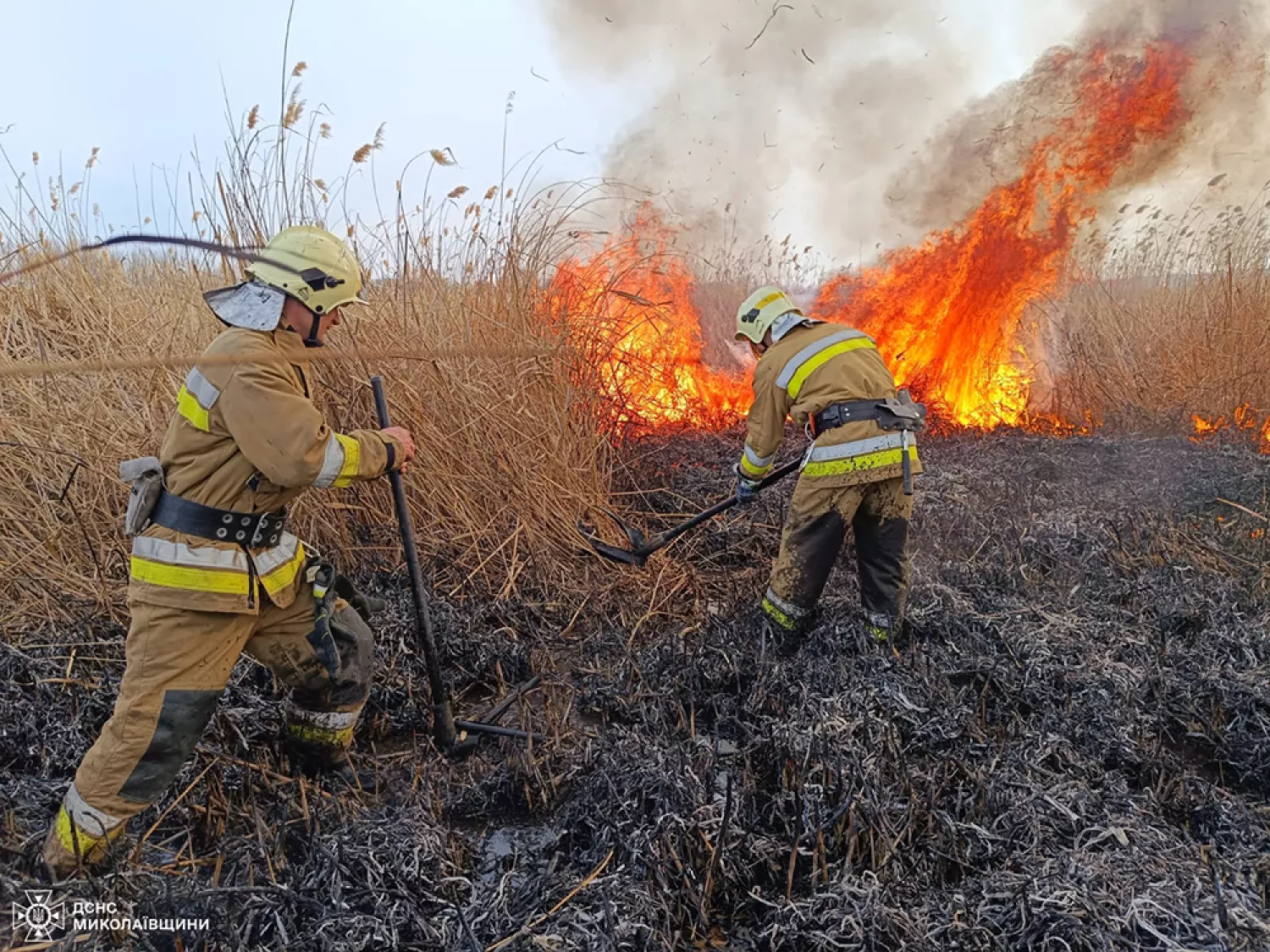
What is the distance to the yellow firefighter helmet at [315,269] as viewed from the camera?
276 cm

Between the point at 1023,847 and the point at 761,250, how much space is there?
28.2 feet

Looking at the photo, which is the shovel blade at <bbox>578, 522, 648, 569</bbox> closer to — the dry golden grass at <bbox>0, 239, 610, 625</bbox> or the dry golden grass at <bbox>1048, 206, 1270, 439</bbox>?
the dry golden grass at <bbox>0, 239, 610, 625</bbox>

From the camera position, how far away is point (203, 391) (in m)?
2.55

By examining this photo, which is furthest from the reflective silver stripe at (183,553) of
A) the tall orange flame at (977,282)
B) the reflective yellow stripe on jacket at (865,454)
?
the tall orange flame at (977,282)

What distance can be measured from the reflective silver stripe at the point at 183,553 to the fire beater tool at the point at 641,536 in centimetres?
258

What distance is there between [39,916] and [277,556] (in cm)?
121

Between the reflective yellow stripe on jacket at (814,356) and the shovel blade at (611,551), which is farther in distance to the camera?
the shovel blade at (611,551)

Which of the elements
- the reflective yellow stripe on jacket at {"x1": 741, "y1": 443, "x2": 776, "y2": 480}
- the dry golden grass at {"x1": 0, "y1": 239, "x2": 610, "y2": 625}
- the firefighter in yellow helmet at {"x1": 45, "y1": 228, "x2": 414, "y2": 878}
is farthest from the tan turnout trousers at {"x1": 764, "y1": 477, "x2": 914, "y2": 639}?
the firefighter in yellow helmet at {"x1": 45, "y1": 228, "x2": 414, "y2": 878}

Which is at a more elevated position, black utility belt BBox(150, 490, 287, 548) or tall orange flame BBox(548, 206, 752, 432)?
tall orange flame BBox(548, 206, 752, 432)

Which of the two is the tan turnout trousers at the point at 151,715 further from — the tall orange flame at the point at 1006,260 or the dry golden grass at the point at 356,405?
the tall orange flame at the point at 1006,260

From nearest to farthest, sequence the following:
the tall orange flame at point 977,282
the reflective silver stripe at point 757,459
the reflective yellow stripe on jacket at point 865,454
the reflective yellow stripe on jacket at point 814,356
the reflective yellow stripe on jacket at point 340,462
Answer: the reflective yellow stripe on jacket at point 340,462 → the reflective yellow stripe on jacket at point 865,454 → the reflective yellow stripe on jacket at point 814,356 → the reflective silver stripe at point 757,459 → the tall orange flame at point 977,282

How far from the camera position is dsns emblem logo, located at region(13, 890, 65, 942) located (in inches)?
85.5

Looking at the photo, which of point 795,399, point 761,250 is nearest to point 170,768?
point 795,399

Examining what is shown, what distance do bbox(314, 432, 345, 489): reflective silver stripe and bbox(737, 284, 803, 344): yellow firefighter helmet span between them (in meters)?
2.51
